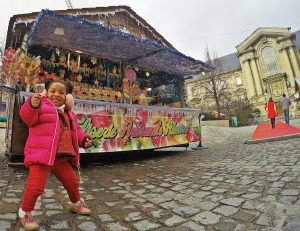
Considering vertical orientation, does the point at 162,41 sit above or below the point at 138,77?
above

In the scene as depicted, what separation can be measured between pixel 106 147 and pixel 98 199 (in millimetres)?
2862

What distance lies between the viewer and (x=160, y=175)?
508 centimetres

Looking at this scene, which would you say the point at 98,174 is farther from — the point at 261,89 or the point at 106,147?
the point at 261,89

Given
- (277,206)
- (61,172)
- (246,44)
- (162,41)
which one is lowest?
(277,206)

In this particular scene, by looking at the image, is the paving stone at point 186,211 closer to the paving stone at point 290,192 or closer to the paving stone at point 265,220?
the paving stone at point 265,220

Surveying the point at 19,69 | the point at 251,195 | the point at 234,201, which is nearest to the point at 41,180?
the point at 234,201

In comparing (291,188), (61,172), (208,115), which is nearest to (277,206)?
(291,188)

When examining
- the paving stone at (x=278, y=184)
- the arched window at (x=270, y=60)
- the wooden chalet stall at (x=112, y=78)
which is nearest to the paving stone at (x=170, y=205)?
the paving stone at (x=278, y=184)

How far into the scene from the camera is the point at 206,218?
2.72 meters

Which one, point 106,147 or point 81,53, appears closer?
point 106,147

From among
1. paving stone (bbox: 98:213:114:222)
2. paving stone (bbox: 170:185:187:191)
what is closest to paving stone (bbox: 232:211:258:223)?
paving stone (bbox: 170:185:187:191)

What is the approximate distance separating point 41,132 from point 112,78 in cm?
800

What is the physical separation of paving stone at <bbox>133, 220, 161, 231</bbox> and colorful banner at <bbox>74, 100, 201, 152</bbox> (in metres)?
3.45

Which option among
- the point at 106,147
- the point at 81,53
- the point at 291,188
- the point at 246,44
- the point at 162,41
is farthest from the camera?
the point at 246,44
